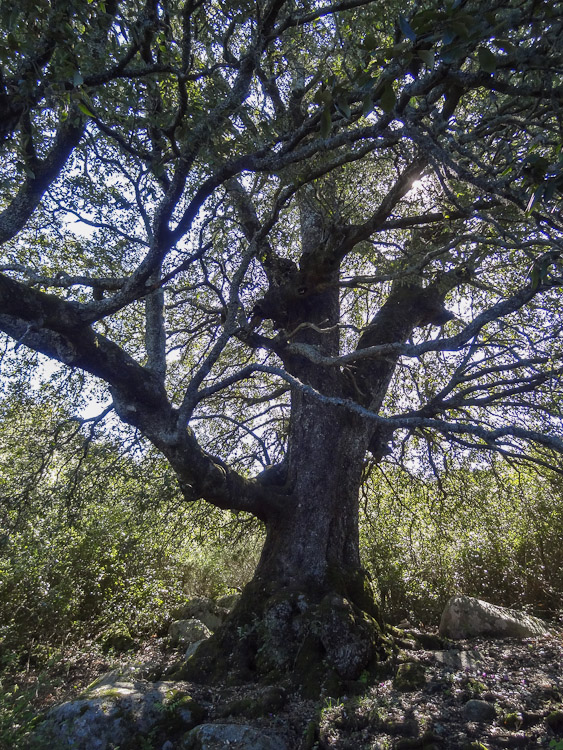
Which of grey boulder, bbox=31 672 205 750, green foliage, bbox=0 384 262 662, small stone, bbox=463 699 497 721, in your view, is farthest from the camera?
green foliage, bbox=0 384 262 662

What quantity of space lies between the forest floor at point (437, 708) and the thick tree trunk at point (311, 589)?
0.98 ft

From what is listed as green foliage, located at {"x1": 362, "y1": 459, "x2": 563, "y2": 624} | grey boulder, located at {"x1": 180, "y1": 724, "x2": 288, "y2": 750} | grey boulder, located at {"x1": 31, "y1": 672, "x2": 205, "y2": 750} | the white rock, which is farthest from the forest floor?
green foliage, located at {"x1": 362, "y1": 459, "x2": 563, "y2": 624}

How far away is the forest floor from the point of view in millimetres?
2926

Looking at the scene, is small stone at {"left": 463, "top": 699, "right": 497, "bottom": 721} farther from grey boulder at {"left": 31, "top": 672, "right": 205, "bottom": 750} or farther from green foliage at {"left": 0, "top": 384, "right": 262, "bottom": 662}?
green foliage at {"left": 0, "top": 384, "right": 262, "bottom": 662}

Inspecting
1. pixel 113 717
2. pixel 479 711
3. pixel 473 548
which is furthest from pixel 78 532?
pixel 473 548

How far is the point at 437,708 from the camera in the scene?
339 cm

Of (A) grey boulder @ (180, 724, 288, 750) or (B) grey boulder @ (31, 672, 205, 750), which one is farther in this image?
(B) grey boulder @ (31, 672, 205, 750)

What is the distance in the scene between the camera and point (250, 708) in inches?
134

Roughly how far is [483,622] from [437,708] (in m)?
2.58

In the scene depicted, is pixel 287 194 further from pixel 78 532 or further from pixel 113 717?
pixel 78 532

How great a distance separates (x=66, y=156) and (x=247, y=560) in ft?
28.7

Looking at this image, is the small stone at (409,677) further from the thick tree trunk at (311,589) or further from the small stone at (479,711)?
the small stone at (479,711)

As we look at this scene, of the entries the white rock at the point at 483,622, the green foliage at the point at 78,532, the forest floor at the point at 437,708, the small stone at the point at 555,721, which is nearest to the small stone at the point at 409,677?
the forest floor at the point at 437,708

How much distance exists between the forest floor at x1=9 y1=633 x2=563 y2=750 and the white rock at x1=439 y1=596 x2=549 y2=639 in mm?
665
